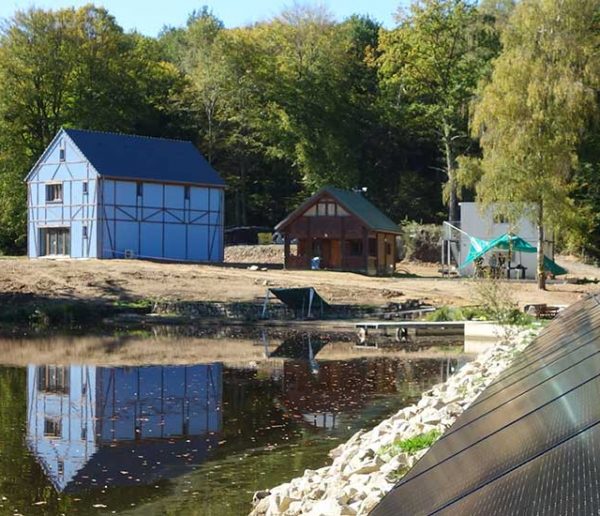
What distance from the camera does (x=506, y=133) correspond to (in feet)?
117

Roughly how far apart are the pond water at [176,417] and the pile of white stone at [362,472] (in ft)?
2.43

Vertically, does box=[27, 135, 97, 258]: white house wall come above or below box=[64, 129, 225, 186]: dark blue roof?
below

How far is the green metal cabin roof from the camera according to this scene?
4841 cm

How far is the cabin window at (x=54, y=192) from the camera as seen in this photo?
2004 inches

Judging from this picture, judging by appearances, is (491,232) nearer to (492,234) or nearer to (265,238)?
(492,234)

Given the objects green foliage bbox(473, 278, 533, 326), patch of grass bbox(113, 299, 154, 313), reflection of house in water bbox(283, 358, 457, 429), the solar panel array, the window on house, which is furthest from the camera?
the window on house

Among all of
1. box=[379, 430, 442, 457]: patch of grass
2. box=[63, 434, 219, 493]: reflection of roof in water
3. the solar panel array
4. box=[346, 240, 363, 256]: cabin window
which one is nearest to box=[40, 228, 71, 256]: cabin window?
box=[346, 240, 363, 256]: cabin window

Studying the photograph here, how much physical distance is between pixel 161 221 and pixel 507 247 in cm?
1698

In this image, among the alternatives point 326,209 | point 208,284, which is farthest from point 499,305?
point 326,209

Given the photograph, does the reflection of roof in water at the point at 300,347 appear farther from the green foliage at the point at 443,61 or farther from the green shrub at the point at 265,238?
the green shrub at the point at 265,238

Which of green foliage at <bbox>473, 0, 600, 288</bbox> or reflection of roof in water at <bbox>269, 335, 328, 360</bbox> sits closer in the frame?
reflection of roof in water at <bbox>269, 335, 328, 360</bbox>

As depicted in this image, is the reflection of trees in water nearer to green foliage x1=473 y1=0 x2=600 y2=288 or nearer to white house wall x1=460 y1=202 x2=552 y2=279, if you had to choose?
green foliage x1=473 y1=0 x2=600 y2=288

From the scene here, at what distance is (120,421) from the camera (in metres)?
15.1

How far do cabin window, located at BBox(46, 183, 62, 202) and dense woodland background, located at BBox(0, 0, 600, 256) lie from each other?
5.25m
